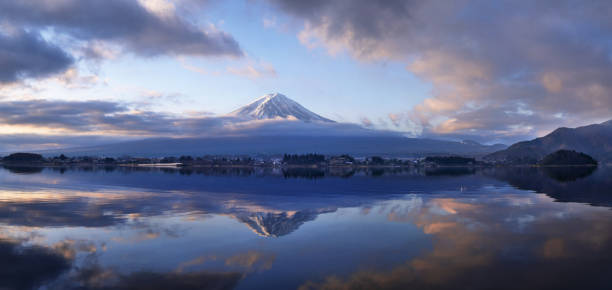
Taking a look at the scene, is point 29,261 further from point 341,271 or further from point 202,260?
point 341,271

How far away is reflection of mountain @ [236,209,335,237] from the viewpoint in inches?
736

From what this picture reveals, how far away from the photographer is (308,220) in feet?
71.6

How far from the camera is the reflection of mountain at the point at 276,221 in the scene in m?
18.7

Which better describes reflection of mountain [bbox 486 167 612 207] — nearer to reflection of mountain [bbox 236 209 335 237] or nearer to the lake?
the lake

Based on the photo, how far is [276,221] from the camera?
21500mm

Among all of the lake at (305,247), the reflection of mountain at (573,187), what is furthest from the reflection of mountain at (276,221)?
the reflection of mountain at (573,187)

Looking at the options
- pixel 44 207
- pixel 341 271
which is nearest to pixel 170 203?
pixel 44 207

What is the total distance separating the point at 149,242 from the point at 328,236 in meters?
7.79

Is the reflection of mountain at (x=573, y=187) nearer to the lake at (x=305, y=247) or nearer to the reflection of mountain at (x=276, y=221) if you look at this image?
the lake at (x=305, y=247)

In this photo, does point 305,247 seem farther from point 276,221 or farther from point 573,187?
point 573,187

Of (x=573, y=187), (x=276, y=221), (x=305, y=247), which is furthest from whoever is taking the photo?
(x=573, y=187)

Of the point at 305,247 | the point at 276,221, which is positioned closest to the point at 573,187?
the point at 276,221

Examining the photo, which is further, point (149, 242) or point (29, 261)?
point (149, 242)

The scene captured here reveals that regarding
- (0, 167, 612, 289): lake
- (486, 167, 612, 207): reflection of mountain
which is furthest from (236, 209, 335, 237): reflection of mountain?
(486, 167, 612, 207): reflection of mountain
